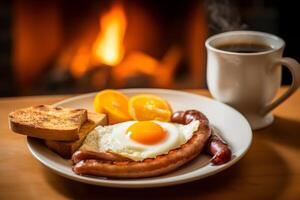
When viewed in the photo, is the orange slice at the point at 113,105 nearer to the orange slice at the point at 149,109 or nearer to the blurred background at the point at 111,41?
the orange slice at the point at 149,109

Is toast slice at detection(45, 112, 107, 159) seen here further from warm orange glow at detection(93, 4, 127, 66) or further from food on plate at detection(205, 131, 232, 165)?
warm orange glow at detection(93, 4, 127, 66)

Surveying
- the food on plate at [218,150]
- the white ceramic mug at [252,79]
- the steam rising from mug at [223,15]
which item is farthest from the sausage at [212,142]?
the steam rising from mug at [223,15]

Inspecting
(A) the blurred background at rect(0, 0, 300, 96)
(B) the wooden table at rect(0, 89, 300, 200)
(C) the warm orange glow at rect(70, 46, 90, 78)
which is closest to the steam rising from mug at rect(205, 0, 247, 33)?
(A) the blurred background at rect(0, 0, 300, 96)

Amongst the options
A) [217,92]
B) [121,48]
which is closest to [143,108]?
[217,92]

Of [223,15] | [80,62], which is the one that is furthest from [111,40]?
[223,15]

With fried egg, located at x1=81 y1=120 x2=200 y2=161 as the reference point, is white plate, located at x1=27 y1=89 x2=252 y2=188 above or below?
below

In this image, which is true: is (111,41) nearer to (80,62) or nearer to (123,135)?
(80,62)
